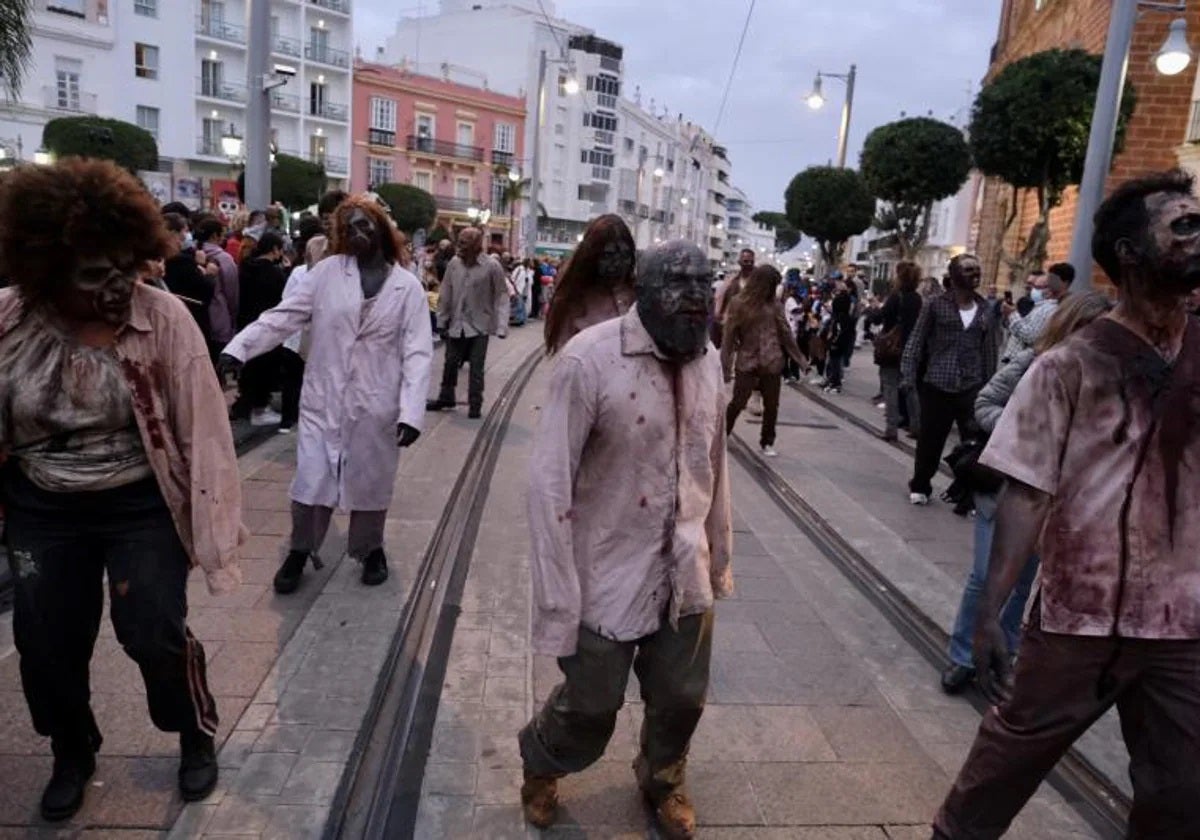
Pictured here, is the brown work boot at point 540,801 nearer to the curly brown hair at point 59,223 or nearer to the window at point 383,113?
the curly brown hair at point 59,223

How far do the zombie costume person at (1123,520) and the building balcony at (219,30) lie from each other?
54767mm

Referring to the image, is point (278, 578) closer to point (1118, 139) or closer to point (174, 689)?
point (174, 689)

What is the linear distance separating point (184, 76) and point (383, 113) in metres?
13.4

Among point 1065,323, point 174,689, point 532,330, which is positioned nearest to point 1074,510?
point 1065,323

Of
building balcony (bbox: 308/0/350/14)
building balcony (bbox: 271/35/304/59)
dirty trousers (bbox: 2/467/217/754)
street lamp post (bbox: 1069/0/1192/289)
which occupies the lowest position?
dirty trousers (bbox: 2/467/217/754)

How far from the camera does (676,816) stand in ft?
9.59

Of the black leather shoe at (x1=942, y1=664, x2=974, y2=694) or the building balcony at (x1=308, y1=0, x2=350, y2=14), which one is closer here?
the black leather shoe at (x1=942, y1=664, x2=974, y2=694)

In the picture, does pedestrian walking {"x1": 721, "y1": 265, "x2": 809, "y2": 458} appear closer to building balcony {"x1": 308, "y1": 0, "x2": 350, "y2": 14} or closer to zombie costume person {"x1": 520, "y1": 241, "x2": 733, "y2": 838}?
zombie costume person {"x1": 520, "y1": 241, "x2": 733, "y2": 838}

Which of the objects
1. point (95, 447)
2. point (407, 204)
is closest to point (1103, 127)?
point (95, 447)

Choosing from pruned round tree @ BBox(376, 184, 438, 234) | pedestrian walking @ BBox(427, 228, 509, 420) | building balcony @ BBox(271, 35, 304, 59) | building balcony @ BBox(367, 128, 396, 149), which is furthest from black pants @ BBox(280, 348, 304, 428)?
building balcony @ BBox(367, 128, 396, 149)

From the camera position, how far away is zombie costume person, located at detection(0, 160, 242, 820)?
2.64 m

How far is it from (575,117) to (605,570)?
73.5 metres

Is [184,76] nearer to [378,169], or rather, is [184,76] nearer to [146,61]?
[146,61]

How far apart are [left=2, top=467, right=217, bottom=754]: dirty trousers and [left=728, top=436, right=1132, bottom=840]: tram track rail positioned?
3.08m
